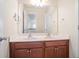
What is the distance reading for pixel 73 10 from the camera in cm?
362

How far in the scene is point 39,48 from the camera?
320cm

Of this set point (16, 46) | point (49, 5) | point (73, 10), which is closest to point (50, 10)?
point (49, 5)

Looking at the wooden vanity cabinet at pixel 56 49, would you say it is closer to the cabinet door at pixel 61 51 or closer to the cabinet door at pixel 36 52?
the cabinet door at pixel 61 51

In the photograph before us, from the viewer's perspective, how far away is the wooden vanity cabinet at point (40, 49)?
10.0 ft

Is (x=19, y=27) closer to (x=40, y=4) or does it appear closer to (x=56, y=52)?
(x=40, y=4)

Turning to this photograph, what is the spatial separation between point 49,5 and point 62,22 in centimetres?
59

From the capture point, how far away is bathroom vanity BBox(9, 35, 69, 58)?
3.05 m

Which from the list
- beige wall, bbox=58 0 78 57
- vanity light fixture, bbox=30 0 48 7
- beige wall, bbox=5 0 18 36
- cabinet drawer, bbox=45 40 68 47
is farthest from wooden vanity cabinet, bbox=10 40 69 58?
vanity light fixture, bbox=30 0 48 7

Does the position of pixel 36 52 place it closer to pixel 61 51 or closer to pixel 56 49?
pixel 56 49

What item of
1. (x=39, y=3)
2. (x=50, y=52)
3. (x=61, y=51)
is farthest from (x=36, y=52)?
(x=39, y=3)

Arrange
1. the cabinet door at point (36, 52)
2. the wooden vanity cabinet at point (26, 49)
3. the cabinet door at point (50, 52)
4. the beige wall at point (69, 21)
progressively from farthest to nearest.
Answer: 1. the beige wall at point (69, 21)
2. the cabinet door at point (50, 52)
3. the cabinet door at point (36, 52)
4. the wooden vanity cabinet at point (26, 49)

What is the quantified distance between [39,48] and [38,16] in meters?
0.92

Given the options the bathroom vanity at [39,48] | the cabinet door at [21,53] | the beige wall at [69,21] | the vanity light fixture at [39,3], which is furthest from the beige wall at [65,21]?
the cabinet door at [21,53]

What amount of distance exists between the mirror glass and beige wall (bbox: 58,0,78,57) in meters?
0.14
